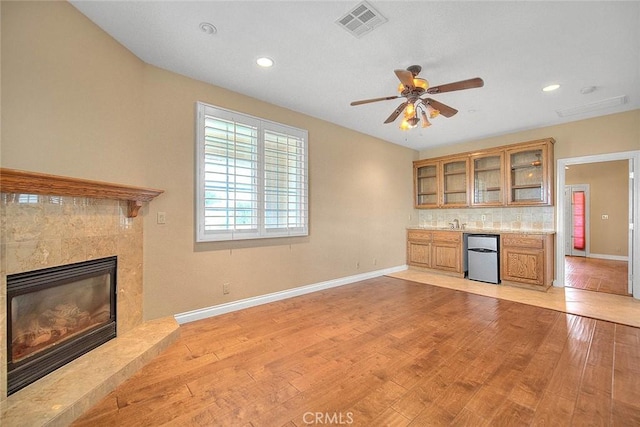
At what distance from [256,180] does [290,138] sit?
91cm

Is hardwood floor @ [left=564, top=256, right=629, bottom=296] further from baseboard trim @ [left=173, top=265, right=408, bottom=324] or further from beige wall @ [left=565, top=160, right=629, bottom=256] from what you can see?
baseboard trim @ [left=173, top=265, right=408, bottom=324]

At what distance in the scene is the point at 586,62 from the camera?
2.72 meters

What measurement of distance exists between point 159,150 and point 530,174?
5997 mm

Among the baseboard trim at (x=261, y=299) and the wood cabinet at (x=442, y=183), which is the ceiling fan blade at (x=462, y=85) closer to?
the baseboard trim at (x=261, y=299)

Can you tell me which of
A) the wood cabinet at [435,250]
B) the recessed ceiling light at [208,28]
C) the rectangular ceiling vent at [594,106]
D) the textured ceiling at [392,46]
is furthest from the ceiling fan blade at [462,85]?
the wood cabinet at [435,250]

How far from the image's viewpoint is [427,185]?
6.25 meters

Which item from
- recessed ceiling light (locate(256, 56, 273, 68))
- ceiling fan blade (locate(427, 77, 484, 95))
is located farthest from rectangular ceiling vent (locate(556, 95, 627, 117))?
recessed ceiling light (locate(256, 56, 273, 68))

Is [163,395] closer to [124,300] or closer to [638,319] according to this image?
[124,300]

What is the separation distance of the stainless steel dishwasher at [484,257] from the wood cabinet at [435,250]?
0.21 m

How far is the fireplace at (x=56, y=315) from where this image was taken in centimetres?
173

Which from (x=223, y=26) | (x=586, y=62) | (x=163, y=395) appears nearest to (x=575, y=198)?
(x=586, y=62)

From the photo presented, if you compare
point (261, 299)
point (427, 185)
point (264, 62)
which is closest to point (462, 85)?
point (264, 62)

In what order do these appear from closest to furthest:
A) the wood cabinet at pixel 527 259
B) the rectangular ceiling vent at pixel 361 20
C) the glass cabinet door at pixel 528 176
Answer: the rectangular ceiling vent at pixel 361 20
the wood cabinet at pixel 527 259
the glass cabinet door at pixel 528 176

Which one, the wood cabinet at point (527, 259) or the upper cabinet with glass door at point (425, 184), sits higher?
the upper cabinet with glass door at point (425, 184)
